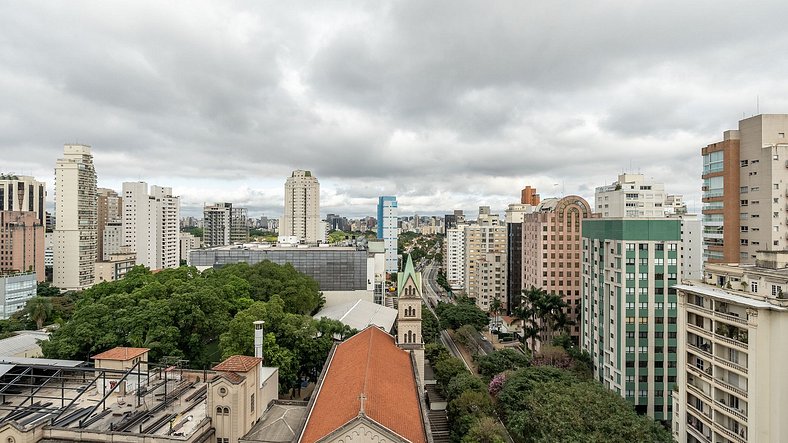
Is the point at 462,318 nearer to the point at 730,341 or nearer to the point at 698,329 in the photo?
the point at 698,329

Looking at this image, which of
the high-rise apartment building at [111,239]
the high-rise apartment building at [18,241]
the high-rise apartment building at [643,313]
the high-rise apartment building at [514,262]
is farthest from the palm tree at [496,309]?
the high-rise apartment building at [111,239]

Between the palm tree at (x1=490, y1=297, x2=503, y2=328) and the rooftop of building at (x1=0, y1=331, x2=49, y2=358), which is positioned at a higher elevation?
the rooftop of building at (x1=0, y1=331, x2=49, y2=358)

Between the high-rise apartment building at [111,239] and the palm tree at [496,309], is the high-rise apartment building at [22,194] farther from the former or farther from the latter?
the palm tree at [496,309]

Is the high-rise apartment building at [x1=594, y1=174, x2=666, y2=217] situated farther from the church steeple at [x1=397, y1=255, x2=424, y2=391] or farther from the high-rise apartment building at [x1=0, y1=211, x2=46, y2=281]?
the high-rise apartment building at [x1=0, y1=211, x2=46, y2=281]

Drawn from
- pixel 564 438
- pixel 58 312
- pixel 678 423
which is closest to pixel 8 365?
pixel 564 438

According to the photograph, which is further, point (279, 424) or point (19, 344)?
point (19, 344)

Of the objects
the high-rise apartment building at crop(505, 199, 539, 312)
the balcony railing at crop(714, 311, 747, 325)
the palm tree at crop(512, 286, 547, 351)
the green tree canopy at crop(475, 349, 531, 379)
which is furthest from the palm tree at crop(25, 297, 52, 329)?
the balcony railing at crop(714, 311, 747, 325)

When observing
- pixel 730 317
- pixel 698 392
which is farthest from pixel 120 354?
pixel 730 317
